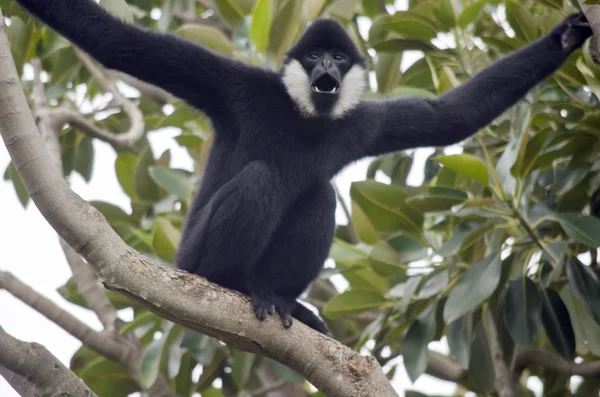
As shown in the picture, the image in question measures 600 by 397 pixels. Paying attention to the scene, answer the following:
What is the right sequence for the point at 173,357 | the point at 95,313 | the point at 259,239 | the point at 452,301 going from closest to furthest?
1. the point at 259,239
2. the point at 452,301
3. the point at 173,357
4. the point at 95,313

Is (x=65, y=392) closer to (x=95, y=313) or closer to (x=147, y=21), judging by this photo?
(x=95, y=313)

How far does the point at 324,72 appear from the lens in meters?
4.96

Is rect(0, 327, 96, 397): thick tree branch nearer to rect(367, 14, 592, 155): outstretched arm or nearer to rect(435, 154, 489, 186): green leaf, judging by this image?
rect(435, 154, 489, 186): green leaf

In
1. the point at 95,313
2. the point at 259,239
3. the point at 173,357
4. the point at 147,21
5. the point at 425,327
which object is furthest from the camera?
the point at 147,21

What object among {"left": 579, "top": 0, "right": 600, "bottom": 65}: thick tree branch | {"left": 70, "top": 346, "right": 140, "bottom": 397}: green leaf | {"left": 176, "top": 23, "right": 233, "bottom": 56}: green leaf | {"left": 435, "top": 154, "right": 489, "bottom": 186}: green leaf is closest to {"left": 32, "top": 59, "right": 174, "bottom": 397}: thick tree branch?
{"left": 70, "top": 346, "right": 140, "bottom": 397}: green leaf

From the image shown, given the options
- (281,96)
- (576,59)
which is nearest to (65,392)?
(281,96)

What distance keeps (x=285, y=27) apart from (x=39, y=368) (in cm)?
374

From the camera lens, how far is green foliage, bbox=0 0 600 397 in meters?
5.15

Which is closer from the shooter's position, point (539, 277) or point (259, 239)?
point (259, 239)

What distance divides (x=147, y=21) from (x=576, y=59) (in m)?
4.12

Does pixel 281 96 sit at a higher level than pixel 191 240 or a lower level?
higher

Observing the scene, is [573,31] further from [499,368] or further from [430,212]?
[499,368]

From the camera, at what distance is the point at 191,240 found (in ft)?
16.0

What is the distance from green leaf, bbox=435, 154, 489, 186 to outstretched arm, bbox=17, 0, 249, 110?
1390 millimetres
